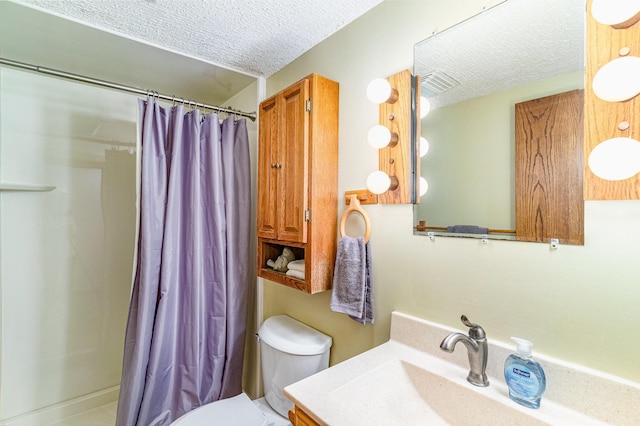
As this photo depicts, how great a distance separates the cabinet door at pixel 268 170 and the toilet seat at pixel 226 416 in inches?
30.7

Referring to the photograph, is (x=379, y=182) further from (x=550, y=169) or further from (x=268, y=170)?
(x=268, y=170)

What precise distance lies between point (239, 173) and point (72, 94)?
1.29m

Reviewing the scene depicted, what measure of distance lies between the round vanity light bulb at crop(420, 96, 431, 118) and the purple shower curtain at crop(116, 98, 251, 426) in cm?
108

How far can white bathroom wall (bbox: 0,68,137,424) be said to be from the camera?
1.72 meters

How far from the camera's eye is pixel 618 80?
645 mm

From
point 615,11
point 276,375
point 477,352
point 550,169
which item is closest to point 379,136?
point 550,169

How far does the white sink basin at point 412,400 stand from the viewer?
73 centimetres

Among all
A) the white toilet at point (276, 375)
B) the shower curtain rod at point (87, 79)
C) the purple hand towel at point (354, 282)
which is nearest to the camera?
the purple hand towel at point (354, 282)

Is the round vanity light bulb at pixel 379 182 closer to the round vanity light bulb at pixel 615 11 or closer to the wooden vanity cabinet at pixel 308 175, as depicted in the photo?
the wooden vanity cabinet at pixel 308 175

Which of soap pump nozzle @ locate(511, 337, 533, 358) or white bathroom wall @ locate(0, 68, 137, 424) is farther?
white bathroom wall @ locate(0, 68, 137, 424)

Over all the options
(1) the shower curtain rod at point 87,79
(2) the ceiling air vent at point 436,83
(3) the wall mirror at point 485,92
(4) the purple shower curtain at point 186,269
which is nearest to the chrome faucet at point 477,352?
(3) the wall mirror at point 485,92

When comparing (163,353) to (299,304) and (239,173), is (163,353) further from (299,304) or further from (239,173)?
(239,173)

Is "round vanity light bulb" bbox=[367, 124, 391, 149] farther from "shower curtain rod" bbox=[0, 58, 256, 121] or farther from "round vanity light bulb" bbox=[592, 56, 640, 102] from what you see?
"shower curtain rod" bbox=[0, 58, 256, 121]

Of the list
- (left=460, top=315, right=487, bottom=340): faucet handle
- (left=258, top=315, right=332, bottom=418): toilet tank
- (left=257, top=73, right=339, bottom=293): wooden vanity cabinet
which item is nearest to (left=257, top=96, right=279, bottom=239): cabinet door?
(left=257, top=73, right=339, bottom=293): wooden vanity cabinet
